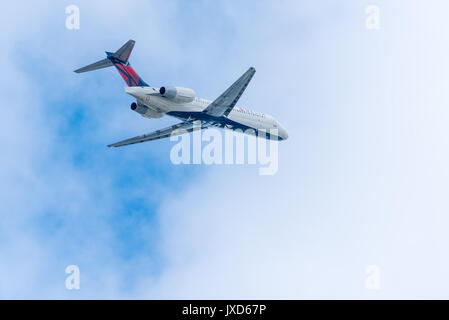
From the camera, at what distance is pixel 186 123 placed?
60656 mm

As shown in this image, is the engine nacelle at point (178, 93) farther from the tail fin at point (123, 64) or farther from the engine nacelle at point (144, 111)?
the tail fin at point (123, 64)

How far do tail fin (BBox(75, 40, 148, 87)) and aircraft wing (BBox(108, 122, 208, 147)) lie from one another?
206 inches

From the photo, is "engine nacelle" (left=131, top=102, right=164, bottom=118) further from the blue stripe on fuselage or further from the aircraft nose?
the aircraft nose

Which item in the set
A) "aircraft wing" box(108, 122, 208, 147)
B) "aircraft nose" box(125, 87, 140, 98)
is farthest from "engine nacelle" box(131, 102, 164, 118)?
"aircraft wing" box(108, 122, 208, 147)

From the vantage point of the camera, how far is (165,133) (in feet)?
206

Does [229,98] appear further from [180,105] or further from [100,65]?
[100,65]

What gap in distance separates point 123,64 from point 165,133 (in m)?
7.74

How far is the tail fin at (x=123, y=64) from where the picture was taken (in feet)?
194

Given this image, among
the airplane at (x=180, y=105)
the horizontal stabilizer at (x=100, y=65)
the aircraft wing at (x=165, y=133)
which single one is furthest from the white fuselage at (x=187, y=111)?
the horizontal stabilizer at (x=100, y=65)

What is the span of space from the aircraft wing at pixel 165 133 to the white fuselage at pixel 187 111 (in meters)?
2.20

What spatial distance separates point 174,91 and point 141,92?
2.80 metres

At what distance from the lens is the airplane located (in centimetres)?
5578
